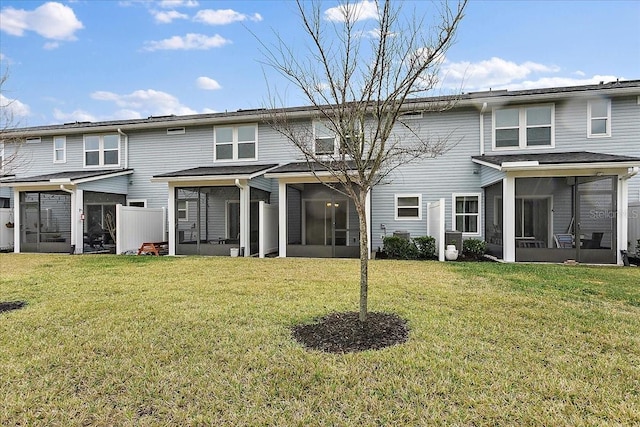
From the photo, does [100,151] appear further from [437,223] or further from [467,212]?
[467,212]

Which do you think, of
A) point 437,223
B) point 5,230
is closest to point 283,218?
point 437,223

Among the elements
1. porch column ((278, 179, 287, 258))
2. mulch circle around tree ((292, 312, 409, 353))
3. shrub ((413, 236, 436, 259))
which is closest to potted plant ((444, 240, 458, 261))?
shrub ((413, 236, 436, 259))

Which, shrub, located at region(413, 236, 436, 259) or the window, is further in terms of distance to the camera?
the window

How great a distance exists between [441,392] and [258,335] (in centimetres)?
230

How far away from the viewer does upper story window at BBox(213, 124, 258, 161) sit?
1566 centimetres

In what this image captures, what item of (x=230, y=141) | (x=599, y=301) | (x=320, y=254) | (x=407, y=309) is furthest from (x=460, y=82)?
(x=230, y=141)

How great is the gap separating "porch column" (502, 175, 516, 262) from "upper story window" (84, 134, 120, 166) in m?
15.9

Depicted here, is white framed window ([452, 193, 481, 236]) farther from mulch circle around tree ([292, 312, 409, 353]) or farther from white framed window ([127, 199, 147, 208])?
white framed window ([127, 199, 147, 208])

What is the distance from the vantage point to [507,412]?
2.86 metres

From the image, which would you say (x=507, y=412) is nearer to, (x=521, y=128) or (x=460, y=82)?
(x=460, y=82)

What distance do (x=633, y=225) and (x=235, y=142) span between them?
14613 millimetres

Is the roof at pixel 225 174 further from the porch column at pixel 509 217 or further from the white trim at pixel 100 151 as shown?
the porch column at pixel 509 217

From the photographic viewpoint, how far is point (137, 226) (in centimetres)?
1500

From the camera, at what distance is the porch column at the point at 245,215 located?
44.1ft
